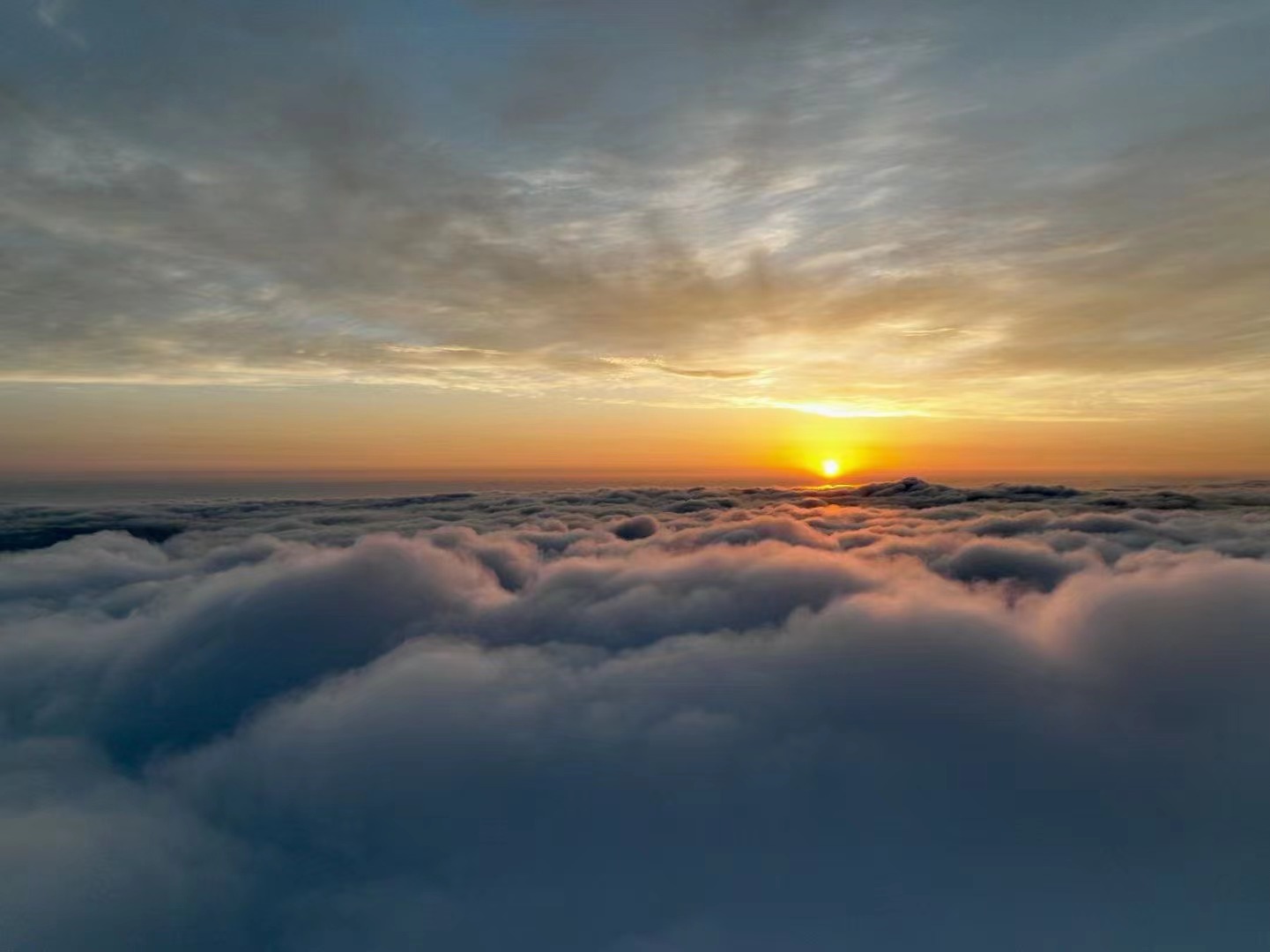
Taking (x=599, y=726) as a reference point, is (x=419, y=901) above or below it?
below

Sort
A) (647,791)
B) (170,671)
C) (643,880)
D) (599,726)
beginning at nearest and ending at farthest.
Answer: (643,880) → (647,791) → (599,726) → (170,671)

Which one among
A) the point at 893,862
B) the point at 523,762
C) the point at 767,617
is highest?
the point at 767,617

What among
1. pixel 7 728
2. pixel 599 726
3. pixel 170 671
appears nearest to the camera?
pixel 599 726

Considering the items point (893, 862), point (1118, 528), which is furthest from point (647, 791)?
point (1118, 528)

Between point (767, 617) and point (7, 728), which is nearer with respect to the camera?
point (7, 728)

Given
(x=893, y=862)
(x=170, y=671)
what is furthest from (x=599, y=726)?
(x=170, y=671)

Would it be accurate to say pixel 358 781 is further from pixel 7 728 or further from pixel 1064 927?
pixel 1064 927

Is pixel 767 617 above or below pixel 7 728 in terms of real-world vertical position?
above

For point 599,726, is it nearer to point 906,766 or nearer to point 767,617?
point 906,766

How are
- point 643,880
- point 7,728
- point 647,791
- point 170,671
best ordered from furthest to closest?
point 170,671 < point 7,728 < point 647,791 < point 643,880
